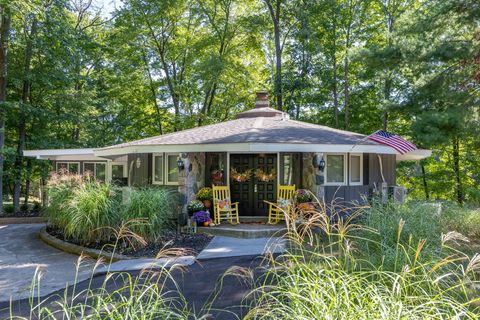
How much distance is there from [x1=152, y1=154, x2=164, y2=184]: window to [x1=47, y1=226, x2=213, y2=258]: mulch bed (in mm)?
2840

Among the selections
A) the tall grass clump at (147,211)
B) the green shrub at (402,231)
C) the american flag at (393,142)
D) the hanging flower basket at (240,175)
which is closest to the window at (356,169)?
the american flag at (393,142)

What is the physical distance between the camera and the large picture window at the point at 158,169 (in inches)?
484

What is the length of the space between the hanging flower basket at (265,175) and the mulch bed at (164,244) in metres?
2.86

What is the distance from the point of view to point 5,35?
598 inches

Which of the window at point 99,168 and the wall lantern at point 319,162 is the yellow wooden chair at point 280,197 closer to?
the wall lantern at point 319,162

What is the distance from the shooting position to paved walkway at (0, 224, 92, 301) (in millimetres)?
6031

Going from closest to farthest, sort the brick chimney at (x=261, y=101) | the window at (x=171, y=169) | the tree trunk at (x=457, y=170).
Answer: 1. the window at (x=171, y=169)
2. the brick chimney at (x=261, y=101)
3. the tree trunk at (x=457, y=170)

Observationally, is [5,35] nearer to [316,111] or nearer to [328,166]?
[328,166]

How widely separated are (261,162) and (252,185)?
740 millimetres

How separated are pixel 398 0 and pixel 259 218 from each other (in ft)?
48.6

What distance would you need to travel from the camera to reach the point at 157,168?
12.5 metres

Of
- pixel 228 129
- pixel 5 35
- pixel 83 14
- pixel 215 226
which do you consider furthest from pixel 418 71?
pixel 83 14

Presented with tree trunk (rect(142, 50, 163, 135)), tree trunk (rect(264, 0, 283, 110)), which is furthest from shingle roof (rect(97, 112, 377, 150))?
tree trunk (rect(142, 50, 163, 135))

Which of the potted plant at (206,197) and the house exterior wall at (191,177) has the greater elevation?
the house exterior wall at (191,177)
